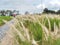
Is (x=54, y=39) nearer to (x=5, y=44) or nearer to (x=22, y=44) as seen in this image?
(x=22, y=44)

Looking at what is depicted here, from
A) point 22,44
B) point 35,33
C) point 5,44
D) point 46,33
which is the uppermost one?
point 46,33

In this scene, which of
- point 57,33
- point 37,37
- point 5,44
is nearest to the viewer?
point 57,33

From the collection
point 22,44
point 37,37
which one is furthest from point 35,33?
point 22,44

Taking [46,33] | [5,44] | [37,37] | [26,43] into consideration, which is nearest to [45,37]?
[46,33]

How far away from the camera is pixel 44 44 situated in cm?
187

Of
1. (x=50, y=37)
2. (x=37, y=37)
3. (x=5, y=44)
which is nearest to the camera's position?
(x=50, y=37)

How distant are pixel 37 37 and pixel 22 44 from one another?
872 millimetres

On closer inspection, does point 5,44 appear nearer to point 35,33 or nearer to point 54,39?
point 35,33

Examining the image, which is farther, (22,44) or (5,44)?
(5,44)

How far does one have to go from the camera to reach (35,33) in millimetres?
2961

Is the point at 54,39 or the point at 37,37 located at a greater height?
the point at 54,39

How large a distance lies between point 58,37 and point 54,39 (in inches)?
1.6

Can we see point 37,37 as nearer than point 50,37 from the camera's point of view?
No

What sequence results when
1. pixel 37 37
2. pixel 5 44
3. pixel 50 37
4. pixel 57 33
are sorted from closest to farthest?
1. pixel 57 33
2. pixel 50 37
3. pixel 37 37
4. pixel 5 44
